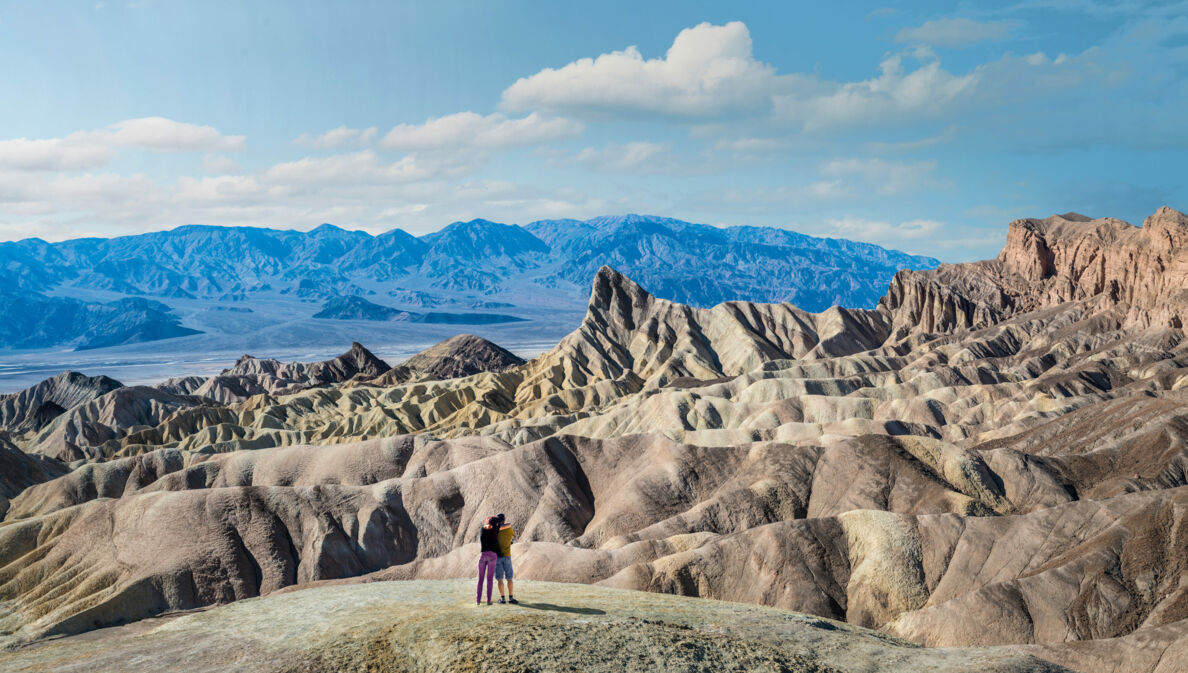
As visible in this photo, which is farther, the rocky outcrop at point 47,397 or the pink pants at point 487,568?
the rocky outcrop at point 47,397

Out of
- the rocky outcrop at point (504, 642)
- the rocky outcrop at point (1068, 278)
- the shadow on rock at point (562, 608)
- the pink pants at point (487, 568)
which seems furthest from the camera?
the rocky outcrop at point (1068, 278)

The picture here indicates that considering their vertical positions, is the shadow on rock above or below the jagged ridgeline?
above

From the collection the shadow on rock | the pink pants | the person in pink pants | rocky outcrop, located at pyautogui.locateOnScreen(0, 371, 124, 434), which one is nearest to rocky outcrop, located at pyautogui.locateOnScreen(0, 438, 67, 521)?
the pink pants

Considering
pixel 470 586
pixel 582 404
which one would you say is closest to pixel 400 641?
pixel 470 586

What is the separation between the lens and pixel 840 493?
65.8 metres

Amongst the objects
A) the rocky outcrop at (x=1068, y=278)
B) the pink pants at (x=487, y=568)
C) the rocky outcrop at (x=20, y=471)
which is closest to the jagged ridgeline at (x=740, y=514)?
the rocky outcrop at (x=20, y=471)

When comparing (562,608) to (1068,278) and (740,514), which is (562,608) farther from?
(1068,278)

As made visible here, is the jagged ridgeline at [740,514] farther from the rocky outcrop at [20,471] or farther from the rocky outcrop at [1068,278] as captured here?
the rocky outcrop at [1068,278]

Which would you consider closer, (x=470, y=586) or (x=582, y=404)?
(x=470, y=586)

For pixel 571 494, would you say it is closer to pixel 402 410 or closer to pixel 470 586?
pixel 470 586

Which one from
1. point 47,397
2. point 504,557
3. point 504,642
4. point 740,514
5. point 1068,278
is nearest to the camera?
point 504,642

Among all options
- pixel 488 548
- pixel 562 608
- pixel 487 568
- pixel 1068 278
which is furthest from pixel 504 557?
pixel 1068 278

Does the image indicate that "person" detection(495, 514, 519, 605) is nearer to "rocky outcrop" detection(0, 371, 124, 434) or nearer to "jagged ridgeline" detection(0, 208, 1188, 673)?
"jagged ridgeline" detection(0, 208, 1188, 673)

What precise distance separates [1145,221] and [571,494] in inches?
5017
